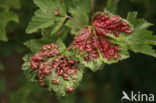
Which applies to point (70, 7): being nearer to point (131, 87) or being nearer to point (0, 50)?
point (0, 50)

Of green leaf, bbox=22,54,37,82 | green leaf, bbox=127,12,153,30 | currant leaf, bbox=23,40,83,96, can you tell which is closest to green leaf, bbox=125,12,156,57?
green leaf, bbox=127,12,153,30

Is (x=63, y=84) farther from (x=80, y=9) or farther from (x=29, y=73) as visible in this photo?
(x=80, y=9)

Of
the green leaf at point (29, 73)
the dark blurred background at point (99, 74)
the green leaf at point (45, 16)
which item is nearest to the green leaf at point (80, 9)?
the green leaf at point (45, 16)

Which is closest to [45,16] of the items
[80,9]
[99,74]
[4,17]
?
[80,9]

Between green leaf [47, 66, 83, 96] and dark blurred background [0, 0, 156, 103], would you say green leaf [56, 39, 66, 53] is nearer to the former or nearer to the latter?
green leaf [47, 66, 83, 96]

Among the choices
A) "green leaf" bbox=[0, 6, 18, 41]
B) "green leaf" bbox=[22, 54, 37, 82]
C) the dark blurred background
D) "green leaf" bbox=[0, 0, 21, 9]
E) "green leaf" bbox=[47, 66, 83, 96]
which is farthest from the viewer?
the dark blurred background

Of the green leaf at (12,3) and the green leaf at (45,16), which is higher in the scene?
the green leaf at (12,3)

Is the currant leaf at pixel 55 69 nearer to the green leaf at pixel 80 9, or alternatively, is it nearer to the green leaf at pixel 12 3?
the green leaf at pixel 80 9
